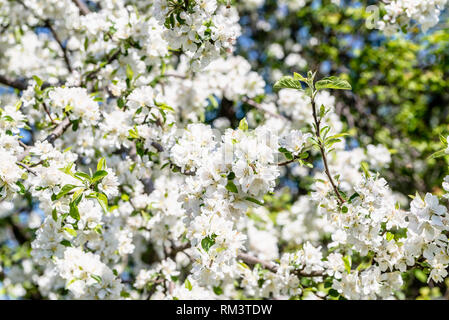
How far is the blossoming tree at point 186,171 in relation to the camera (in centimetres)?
176

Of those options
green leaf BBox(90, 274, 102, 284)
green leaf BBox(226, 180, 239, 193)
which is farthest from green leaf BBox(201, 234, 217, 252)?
green leaf BBox(90, 274, 102, 284)

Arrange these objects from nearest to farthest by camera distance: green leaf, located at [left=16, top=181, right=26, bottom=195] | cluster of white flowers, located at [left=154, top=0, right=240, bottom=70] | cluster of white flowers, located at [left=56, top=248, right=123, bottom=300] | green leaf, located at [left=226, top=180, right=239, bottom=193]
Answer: green leaf, located at [left=226, top=180, right=239, bottom=193] < green leaf, located at [left=16, top=181, right=26, bottom=195] < cluster of white flowers, located at [left=154, top=0, right=240, bottom=70] < cluster of white flowers, located at [left=56, top=248, right=123, bottom=300]

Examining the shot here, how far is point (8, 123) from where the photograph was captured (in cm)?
205

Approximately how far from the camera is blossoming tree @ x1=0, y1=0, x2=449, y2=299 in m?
1.76

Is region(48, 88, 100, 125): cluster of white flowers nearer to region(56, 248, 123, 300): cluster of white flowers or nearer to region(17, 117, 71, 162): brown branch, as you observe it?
region(17, 117, 71, 162): brown branch

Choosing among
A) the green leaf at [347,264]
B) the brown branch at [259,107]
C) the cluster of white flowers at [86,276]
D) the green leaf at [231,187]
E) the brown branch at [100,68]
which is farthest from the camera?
the brown branch at [259,107]

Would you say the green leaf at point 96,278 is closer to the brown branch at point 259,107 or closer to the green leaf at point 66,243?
the green leaf at point 66,243

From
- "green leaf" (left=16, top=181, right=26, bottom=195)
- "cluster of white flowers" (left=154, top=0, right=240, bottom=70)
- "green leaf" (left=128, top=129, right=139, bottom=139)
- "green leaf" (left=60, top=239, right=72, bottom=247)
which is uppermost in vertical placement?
"cluster of white flowers" (left=154, top=0, right=240, bottom=70)

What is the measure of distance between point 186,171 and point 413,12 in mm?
1515

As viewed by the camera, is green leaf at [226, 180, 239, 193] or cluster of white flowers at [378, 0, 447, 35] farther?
cluster of white flowers at [378, 0, 447, 35]

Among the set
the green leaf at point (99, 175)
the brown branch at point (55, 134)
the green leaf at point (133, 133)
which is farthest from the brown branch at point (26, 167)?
the green leaf at point (133, 133)

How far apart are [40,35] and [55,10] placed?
1033 millimetres

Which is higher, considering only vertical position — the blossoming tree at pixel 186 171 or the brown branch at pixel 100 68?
the brown branch at pixel 100 68
